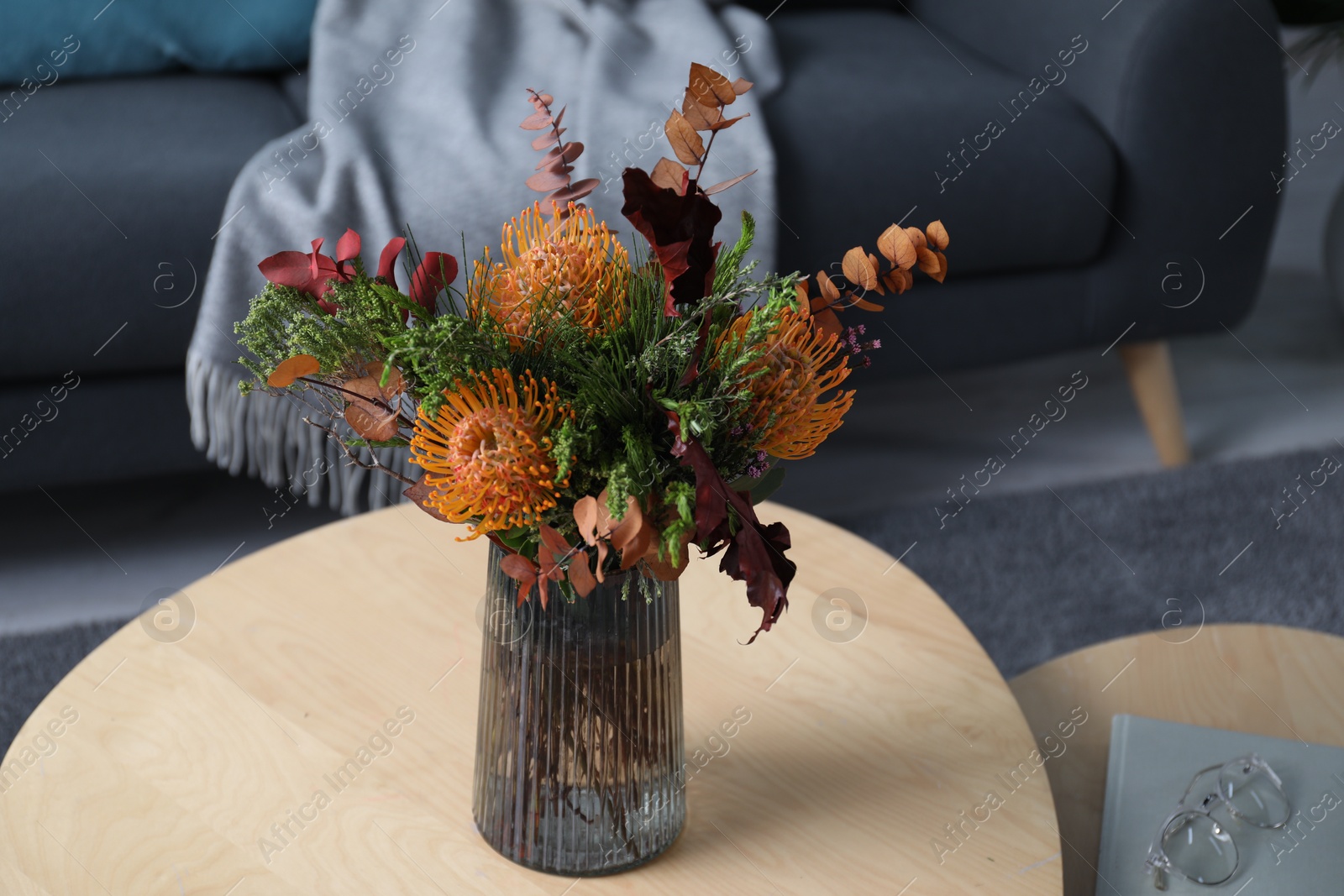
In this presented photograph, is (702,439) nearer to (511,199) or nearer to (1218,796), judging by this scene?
(1218,796)

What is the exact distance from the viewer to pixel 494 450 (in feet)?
1.64

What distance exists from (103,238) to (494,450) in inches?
39.2

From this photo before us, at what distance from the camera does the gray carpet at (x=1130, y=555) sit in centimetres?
145

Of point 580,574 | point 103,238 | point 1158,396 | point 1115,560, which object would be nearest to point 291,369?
point 580,574

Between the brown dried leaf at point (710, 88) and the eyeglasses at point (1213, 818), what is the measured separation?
0.54 meters

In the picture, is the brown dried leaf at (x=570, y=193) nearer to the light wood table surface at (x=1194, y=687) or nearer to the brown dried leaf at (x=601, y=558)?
the brown dried leaf at (x=601, y=558)

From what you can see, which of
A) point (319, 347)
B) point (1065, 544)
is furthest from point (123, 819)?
point (1065, 544)

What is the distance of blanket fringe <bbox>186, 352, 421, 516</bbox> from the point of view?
4.40 feet

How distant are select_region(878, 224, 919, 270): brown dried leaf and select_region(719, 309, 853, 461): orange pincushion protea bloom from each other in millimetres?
49

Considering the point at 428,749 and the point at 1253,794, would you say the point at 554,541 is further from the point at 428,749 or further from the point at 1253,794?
the point at 1253,794

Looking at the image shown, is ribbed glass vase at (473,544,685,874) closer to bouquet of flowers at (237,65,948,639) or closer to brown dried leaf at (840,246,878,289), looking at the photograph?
bouquet of flowers at (237,65,948,639)

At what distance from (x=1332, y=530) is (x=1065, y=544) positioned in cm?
38

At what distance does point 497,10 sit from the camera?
65.7 inches

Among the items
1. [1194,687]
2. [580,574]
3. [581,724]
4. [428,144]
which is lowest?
[1194,687]
